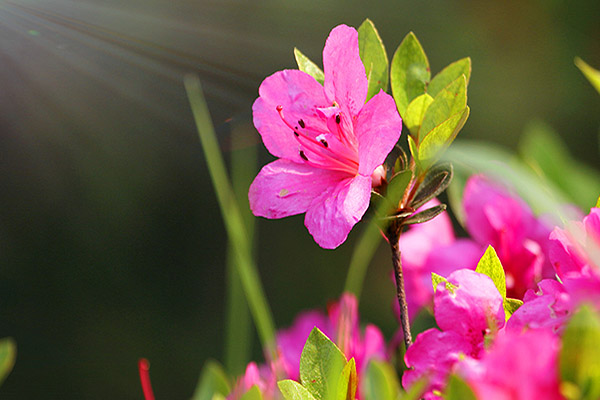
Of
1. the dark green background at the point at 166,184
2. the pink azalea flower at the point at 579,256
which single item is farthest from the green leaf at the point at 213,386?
the dark green background at the point at 166,184

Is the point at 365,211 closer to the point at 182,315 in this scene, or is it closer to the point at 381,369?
the point at 381,369

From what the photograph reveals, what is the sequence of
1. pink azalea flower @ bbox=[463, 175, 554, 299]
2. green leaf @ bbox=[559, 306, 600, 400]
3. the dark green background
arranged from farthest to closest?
the dark green background → pink azalea flower @ bbox=[463, 175, 554, 299] → green leaf @ bbox=[559, 306, 600, 400]

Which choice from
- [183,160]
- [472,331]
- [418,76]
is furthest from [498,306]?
[183,160]

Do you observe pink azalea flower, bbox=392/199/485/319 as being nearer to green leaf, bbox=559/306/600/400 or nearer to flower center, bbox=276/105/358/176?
flower center, bbox=276/105/358/176

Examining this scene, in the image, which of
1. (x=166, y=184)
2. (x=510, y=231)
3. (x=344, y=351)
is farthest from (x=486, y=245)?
(x=166, y=184)

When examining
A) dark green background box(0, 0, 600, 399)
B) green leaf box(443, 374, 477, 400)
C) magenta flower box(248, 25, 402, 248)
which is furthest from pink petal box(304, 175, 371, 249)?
dark green background box(0, 0, 600, 399)
